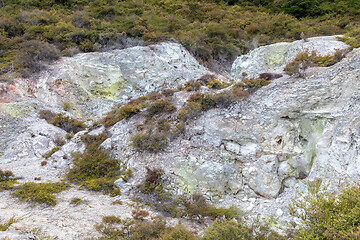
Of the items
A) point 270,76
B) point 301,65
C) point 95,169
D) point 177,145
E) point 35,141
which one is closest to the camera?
point 177,145

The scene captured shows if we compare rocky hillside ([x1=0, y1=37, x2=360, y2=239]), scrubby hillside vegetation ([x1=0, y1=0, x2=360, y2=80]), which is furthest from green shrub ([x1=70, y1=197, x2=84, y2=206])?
scrubby hillside vegetation ([x1=0, y1=0, x2=360, y2=80])

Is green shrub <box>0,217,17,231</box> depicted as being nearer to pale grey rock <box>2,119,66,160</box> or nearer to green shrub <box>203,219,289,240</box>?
green shrub <box>203,219,289,240</box>

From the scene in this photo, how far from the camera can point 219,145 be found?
37.3ft

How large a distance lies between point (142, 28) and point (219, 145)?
19035 millimetres

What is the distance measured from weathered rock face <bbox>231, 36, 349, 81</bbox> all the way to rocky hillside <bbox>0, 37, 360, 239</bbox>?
2.9 inches

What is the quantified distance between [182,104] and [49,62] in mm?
14898

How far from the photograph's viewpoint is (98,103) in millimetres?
20781

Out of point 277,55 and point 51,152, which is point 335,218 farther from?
point 51,152

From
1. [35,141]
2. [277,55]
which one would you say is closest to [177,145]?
[35,141]

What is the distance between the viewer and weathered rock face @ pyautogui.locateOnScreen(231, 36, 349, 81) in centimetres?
1503

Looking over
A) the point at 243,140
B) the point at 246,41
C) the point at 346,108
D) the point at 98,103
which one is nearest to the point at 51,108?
the point at 98,103

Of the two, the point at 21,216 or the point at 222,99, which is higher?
the point at 222,99

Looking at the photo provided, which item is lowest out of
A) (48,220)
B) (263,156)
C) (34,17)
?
(48,220)

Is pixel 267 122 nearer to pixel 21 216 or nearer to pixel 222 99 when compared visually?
pixel 222 99
